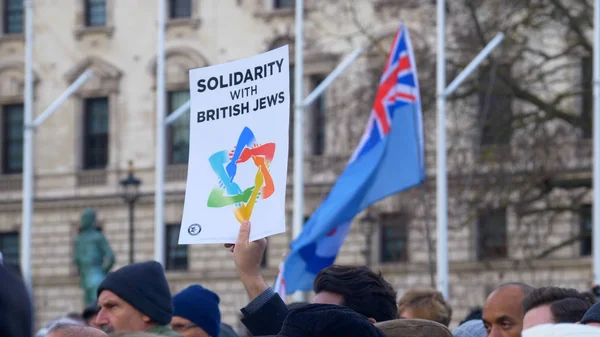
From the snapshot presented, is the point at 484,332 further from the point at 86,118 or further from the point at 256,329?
the point at 86,118

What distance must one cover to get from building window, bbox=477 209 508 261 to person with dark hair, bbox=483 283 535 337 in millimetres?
30001

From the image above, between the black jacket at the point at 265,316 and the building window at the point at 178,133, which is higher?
the building window at the point at 178,133

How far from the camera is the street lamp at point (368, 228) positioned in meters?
35.9

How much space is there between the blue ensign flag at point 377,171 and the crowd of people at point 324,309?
195 inches

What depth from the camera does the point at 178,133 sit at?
42.9 meters

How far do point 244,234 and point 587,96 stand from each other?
864 inches

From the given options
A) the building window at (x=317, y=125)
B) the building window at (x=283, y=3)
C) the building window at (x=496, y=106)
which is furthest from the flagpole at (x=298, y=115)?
the building window at (x=283, y=3)

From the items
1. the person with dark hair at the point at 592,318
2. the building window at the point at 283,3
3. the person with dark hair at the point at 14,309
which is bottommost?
the person with dark hair at the point at 592,318

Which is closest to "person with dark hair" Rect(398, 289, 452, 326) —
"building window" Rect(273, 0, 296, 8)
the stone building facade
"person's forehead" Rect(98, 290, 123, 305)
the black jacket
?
"person's forehead" Rect(98, 290, 123, 305)

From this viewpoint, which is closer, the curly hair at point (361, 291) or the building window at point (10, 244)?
the curly hair at point (361, 291)

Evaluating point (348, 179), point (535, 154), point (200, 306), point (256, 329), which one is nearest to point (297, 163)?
point (535, 154)

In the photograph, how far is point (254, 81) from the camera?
653 centimetres

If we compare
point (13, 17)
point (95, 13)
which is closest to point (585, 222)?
point (95, 13)

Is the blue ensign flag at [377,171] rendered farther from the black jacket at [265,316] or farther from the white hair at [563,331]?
the white hair at [563,331]
